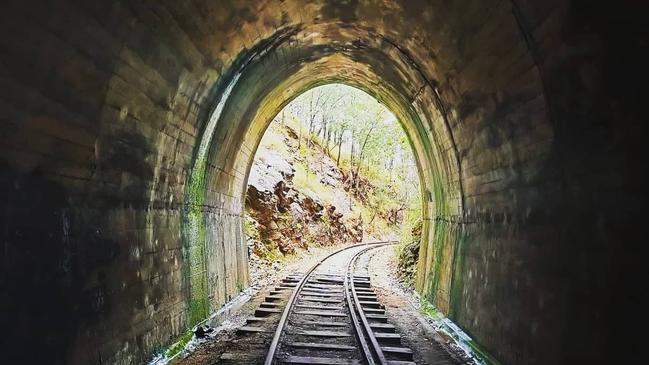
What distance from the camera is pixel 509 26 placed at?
16.2ft

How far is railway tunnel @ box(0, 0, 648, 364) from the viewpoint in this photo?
11.9 ft

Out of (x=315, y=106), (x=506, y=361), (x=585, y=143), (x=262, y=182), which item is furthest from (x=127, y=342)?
(x=315, y=106)

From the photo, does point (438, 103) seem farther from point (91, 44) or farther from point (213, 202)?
point (91, 44)

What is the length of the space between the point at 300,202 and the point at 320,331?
17.2 metres

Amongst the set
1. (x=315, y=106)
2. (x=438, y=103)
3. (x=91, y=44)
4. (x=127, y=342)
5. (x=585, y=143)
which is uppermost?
(x=315, y=106)

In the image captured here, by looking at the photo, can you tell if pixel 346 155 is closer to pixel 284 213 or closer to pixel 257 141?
pixel 284 213

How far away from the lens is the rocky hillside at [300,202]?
64.4ft

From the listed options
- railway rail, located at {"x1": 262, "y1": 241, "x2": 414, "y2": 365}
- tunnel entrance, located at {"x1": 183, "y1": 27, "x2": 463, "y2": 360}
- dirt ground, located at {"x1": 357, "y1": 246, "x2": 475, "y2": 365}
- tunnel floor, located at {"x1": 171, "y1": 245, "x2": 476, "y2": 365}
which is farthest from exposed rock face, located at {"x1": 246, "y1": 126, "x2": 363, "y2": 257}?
railway rail, located at {"x1": 262, "y1": 241, "x2": 414, "y2": 365}

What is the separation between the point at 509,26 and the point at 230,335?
591 cm

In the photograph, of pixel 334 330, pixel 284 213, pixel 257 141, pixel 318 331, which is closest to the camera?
pixel 318 331

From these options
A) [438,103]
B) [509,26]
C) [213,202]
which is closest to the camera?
[509,26]

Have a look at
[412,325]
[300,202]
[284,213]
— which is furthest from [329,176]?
[412,325]

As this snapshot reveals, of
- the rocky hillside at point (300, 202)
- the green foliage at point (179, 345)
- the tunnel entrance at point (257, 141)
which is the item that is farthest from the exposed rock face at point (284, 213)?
the green foliage at point (179, 345)

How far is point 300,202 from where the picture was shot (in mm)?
24844
